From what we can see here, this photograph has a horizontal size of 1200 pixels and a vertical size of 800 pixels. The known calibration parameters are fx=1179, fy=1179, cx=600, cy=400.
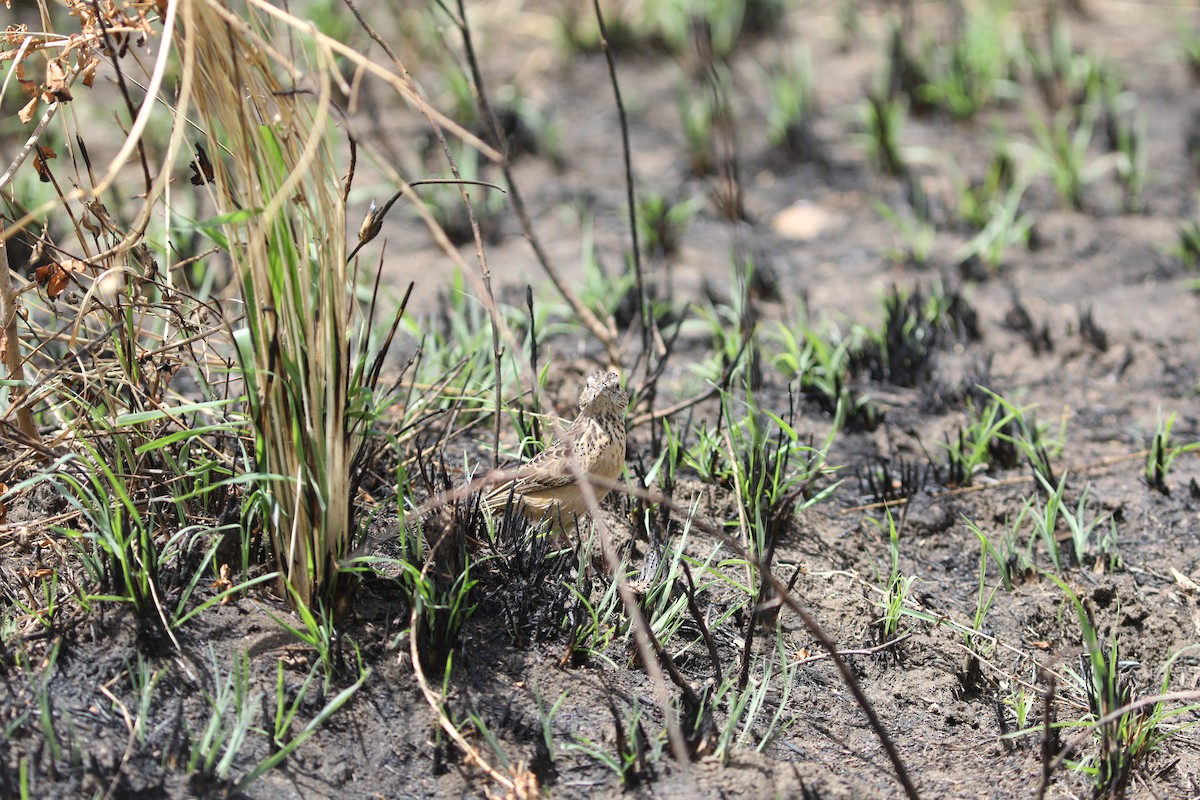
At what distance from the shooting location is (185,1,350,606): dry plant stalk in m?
2.73

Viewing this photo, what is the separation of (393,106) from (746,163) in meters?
2.16

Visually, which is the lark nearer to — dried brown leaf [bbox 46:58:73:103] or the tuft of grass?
the tuft of grass

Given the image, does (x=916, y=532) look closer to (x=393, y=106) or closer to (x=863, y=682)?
(x=863, y=682)

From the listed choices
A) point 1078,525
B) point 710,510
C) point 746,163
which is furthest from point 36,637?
point 746,163

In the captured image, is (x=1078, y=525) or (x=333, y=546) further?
(x=1078, y=525)

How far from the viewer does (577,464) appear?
3469 millimetres

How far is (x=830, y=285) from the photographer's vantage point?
558 cm

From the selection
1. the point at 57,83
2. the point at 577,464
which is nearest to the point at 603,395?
the point at 577,464

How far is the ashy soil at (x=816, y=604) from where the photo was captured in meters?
2.93

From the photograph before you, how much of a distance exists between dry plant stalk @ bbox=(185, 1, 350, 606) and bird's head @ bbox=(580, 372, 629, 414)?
2.61 feet

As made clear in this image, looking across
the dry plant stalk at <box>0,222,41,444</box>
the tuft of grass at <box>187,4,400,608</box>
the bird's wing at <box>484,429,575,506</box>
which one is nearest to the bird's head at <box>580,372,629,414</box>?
the bird's wing at <box>484,429,575,506</box>

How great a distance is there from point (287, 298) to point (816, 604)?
6.07 feet

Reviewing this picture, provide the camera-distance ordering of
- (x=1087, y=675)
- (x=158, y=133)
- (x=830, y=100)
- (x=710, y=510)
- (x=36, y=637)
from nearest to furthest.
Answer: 1. (x=36, y=637)
2. (x=1087, y=675)
3. (x=710, y=510)
4. (x=158, y=133)
5. (x=830, y=100)

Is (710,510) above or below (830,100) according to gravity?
below
